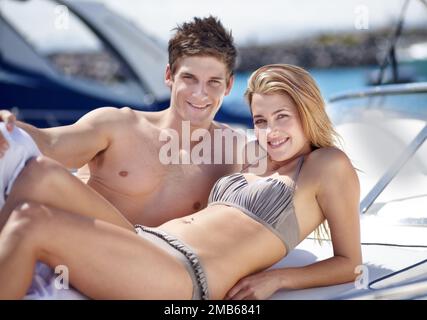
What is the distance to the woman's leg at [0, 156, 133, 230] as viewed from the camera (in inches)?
76.1

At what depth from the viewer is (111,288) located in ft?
6.50

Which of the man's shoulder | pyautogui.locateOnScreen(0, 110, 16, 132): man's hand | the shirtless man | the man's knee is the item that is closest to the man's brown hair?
the shirtless man

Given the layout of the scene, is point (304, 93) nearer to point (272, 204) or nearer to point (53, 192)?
point (272, 204)

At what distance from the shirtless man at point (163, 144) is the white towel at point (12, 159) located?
0.63 metres

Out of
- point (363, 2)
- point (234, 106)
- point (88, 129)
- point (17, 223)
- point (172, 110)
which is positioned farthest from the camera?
point (234, 106)

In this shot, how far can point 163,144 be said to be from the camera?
110 inches

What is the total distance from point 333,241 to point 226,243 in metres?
0.37

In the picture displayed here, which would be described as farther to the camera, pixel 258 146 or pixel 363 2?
pixel 363 2

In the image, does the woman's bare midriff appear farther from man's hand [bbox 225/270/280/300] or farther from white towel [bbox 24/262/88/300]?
white towel [bbox 24/262/88/300]

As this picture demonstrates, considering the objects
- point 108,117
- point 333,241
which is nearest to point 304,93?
point 333,241

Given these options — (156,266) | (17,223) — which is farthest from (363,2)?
(17,223)

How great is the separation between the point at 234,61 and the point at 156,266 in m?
1.14

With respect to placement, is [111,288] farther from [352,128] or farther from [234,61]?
[352,128]

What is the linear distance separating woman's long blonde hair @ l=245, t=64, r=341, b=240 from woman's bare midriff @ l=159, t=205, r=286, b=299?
1.35 ft
